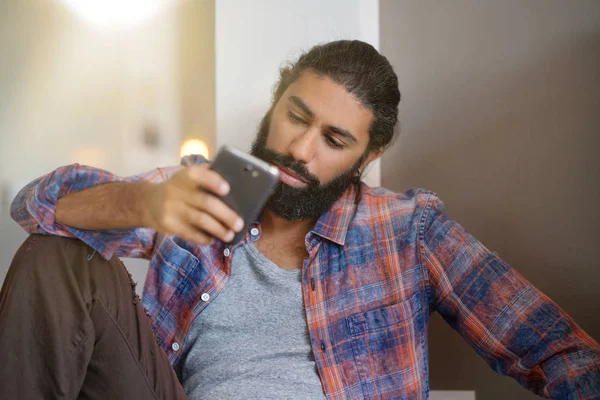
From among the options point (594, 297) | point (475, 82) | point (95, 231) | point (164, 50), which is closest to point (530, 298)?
point (594, 297)

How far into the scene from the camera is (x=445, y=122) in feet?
4.77

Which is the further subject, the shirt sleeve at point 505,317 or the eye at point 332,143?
the eye at point 332,143

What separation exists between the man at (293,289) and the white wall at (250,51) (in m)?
0.25

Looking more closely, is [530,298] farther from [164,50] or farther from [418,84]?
[164,50]

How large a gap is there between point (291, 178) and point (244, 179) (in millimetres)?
504

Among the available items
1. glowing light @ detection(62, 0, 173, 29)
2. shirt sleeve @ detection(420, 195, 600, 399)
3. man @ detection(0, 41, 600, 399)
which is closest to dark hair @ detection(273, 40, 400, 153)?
man @ detection(0, 41, 600, 399)

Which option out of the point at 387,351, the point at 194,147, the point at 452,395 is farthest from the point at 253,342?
the point at 194,147

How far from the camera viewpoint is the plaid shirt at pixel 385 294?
40.1 inches

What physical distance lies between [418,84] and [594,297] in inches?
26.4

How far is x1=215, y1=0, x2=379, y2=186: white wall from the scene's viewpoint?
5.24 ft

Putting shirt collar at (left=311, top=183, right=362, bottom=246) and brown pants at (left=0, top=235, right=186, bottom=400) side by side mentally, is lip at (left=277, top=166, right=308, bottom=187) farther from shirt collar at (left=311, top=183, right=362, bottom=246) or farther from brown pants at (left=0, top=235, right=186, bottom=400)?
brown pants at (left=0, top=235, right=186, bottom=400)

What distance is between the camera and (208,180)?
0.67 metres

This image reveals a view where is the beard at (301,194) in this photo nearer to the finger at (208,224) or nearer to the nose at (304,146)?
the nose at (304,146)

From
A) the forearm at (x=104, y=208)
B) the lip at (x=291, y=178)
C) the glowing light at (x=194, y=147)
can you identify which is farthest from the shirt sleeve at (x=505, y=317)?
the glowing light at (x=194, y=147)
